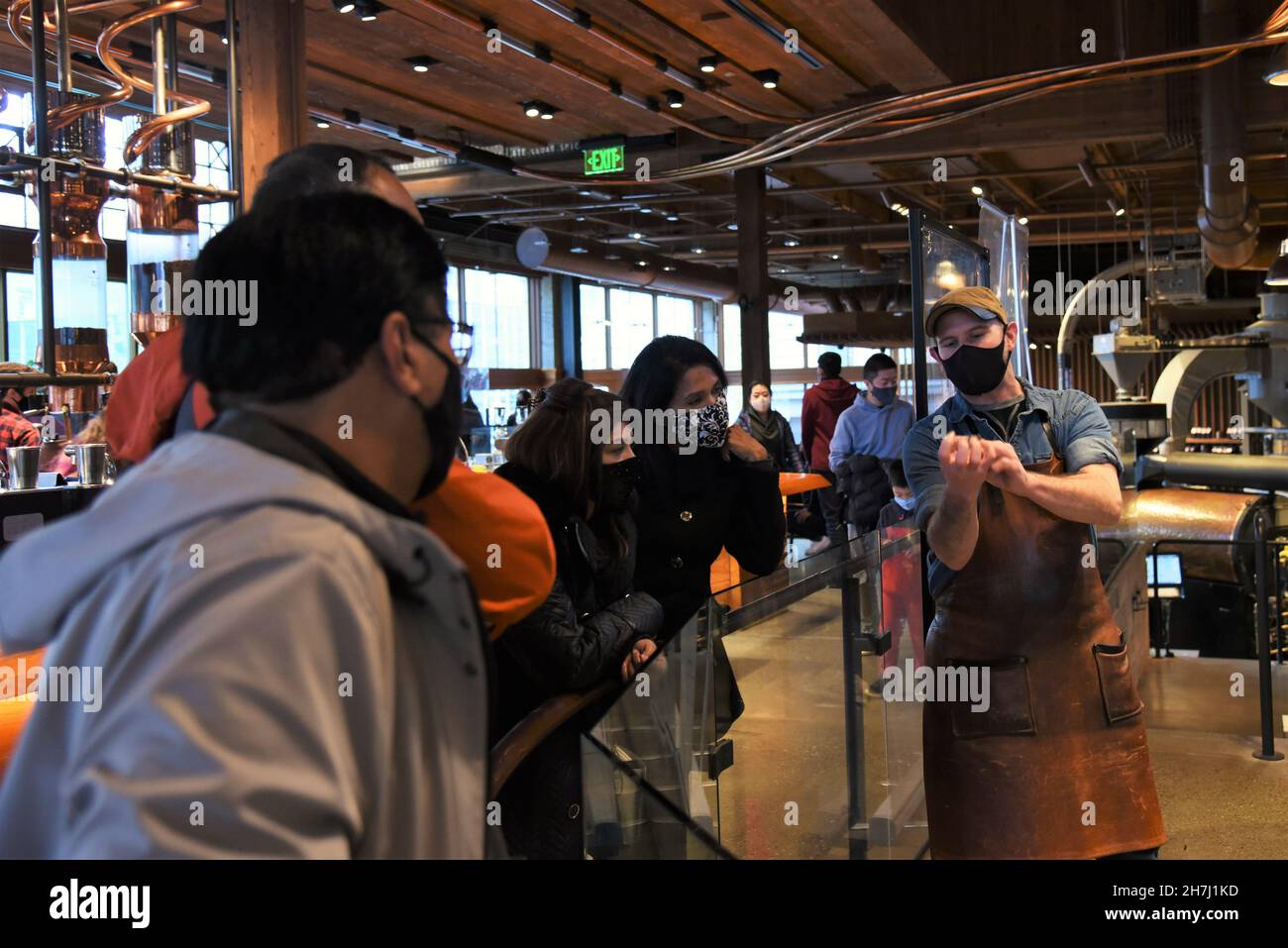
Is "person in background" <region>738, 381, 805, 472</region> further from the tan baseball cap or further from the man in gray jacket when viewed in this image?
the man in gray jacket

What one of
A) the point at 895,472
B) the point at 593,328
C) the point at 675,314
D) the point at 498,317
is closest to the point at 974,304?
the point at 895,472

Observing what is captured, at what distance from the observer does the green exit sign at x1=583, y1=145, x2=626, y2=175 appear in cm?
868

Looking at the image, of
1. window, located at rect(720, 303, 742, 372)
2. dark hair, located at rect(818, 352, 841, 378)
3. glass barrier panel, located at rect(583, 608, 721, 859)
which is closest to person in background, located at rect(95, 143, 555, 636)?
glass barrier panel, located at rect(583, 608, 721, 859)

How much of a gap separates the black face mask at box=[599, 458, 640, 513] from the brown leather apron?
0.73 metres

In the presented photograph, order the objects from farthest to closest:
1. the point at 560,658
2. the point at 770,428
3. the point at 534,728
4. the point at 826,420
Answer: the point at 826,420 → the point at 770,428 → the point at 560,658 → the point at 534,728

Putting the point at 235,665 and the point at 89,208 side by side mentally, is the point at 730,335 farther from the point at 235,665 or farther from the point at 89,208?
the point at 235,665

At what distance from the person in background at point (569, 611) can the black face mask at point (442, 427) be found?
44.2 inches

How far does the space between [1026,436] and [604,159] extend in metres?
6.76

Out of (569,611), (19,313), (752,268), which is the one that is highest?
(752,268)

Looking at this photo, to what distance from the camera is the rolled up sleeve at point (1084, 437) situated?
2.38 m

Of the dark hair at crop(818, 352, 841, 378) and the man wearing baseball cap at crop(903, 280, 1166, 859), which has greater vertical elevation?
the dark hair at crop(818, 352, 841, 378)

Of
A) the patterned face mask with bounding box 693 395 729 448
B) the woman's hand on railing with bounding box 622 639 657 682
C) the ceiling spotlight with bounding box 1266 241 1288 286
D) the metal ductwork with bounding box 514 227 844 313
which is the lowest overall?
the woman's hand on railing with bounding box 622 639 657 682

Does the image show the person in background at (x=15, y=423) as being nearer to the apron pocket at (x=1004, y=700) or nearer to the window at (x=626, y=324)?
the apron pocket at (x=1004, y=700)

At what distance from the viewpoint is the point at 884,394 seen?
25.3 ft
